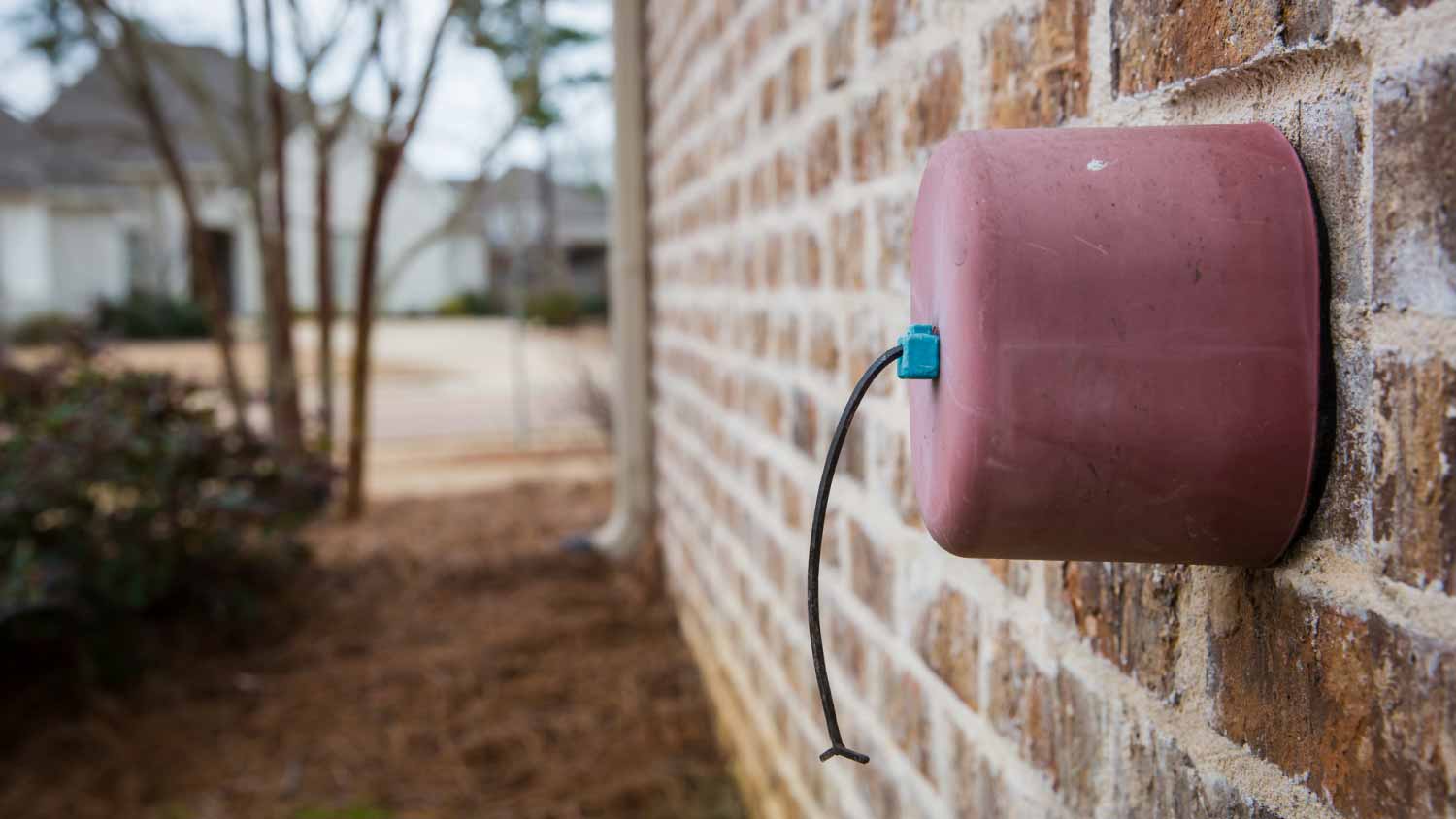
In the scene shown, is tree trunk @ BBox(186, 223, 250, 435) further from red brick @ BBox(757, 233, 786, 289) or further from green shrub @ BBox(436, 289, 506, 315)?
green shrub @ BBox(436, 289, 506, 315)

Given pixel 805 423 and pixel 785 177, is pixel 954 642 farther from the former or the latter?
pixel 785 177

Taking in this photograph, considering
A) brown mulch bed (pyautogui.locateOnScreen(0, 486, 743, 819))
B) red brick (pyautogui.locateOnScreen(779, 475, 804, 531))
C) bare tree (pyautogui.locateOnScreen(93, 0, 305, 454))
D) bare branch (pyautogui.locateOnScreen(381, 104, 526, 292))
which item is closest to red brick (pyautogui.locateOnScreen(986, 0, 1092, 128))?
red brick (pyautogui.locateOnScreen(779, 475, 804, 531))

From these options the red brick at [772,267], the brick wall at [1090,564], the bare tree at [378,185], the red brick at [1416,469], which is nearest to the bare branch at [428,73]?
the bare tree at [378,185]

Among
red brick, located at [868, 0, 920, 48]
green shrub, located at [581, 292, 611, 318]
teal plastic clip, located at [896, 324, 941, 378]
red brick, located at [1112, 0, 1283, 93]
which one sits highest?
green shrub, located at [581, 292, 611, 318]

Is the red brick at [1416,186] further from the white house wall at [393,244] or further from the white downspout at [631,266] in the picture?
the white house wall at [393,244]

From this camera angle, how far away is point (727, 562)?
2289 millimetres

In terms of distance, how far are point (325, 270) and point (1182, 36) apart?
5100 millimetres

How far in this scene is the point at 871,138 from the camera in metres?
1.26

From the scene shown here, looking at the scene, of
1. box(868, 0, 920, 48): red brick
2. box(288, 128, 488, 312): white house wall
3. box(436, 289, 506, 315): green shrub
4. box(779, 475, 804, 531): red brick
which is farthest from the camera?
box(436, 289, 506, 315): green shrub

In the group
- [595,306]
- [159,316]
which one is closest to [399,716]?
[159,316]

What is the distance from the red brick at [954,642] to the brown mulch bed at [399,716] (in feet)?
4.00

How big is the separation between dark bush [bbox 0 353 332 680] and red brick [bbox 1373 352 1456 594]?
274cm

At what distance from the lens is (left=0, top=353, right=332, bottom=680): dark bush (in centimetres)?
279

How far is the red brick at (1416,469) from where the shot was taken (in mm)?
471
